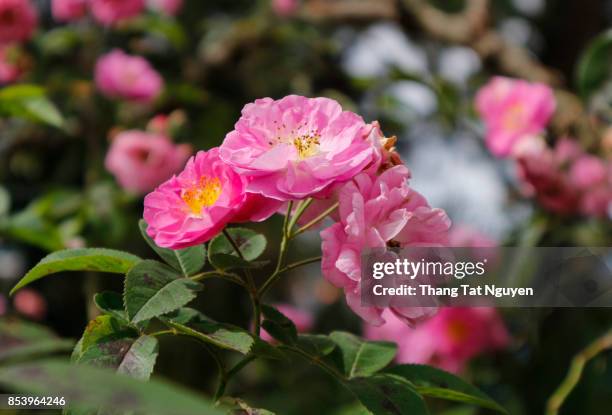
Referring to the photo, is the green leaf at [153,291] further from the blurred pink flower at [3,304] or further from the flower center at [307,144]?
the blurred pink flower at [3,304]

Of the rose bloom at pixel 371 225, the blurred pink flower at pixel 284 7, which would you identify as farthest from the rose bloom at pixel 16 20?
the rose bloom at pixel 371 225

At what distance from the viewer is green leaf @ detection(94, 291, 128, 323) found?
21.9 inches

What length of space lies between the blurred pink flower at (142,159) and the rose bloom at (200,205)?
1.14 meters

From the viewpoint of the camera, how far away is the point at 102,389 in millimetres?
320

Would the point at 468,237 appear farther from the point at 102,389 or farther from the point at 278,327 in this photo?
the point at 102,389

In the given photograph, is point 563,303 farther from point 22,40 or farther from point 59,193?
point 22,40

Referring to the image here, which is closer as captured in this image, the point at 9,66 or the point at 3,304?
the point at 9,66

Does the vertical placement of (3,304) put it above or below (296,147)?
below

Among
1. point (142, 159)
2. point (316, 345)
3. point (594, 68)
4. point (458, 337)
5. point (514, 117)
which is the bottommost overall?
point (458, 337)

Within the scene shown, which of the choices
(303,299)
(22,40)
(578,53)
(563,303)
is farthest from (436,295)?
(303,299)

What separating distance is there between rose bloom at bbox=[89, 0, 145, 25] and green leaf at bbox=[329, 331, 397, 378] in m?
1.61

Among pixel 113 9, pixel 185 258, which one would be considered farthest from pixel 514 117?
pixel 185 258

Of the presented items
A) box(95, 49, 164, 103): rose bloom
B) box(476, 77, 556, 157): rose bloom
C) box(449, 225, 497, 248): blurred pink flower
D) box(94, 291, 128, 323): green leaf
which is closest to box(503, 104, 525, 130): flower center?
box(476, 77, 556, 157): rose bloom

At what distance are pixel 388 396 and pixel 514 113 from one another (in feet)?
4.06
